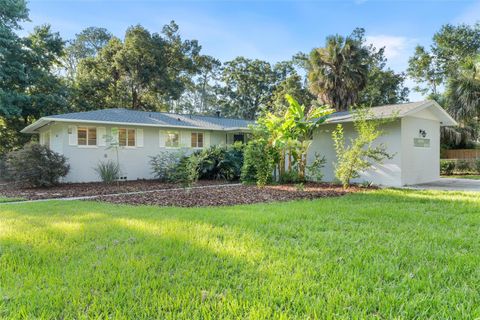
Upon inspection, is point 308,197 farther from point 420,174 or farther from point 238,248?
point 420,174

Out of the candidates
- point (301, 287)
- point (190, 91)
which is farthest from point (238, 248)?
point (190, 91)

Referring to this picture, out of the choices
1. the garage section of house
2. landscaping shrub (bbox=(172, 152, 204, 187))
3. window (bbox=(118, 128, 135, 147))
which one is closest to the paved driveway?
the garage section of house

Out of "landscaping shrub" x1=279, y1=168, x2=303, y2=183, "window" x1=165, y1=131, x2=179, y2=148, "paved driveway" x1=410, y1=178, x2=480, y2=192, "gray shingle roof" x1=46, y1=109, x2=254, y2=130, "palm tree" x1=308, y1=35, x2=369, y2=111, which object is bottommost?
"paved driveway" x1=410, y1=178, x2=480, y2=192

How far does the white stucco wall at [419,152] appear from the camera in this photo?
12005 millimetres

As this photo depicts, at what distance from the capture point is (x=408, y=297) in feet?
8.40

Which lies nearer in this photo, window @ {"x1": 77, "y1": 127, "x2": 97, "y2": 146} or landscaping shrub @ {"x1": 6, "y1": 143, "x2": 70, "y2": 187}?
landscaping shrub @ {"x1": 6, "y1": 143, "x2": 70, "y2": 187}

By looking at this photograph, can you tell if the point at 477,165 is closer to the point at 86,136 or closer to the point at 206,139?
the point at 206,139

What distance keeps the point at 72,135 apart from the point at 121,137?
7.44ft

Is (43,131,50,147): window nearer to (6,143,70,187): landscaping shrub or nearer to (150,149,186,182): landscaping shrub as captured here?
(6,143,70,187): landscaping shrub

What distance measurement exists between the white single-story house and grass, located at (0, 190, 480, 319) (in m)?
7.19

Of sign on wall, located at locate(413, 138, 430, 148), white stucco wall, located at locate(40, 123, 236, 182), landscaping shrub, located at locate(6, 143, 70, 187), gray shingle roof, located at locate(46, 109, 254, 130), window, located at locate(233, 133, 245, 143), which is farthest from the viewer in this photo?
window, located at locate(233, 133, 245, 143)

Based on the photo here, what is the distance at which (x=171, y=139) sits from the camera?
17500mm

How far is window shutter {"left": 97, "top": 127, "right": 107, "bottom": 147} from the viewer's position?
50.0 feet

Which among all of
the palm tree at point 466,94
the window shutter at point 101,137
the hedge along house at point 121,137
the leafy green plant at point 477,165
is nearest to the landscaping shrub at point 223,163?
the hedge along house at point 121,137
